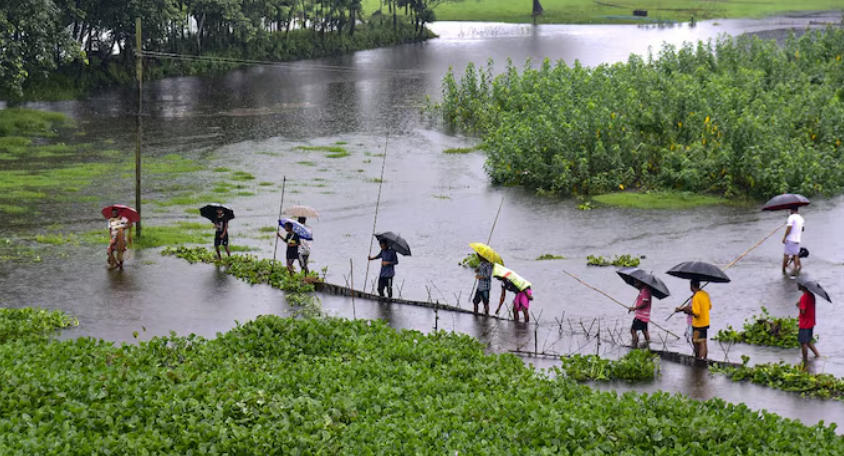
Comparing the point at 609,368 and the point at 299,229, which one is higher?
the point at 299,229

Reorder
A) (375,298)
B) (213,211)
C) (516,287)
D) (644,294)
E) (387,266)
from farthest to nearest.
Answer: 1. (213,211)
2. (375,298)
3. (387,266)
4. (516,287)
5. (644,294)

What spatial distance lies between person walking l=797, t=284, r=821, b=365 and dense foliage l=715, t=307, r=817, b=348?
761 mm

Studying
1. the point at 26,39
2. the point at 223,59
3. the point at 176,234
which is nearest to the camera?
the point at 176,234

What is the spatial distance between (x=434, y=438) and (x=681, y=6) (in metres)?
103

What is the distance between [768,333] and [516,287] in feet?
15.7

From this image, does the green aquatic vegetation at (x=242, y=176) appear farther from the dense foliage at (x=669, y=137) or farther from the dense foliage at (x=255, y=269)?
the dense foliage at (x=255, y=269)

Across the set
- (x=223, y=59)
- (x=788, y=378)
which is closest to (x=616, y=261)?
(x=788, y=378)

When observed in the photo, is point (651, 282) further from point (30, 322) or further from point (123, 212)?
point (123, 212)

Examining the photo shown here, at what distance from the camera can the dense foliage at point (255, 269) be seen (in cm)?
2255

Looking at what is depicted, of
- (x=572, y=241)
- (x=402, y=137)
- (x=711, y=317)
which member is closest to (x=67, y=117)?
(x=402, y=137)

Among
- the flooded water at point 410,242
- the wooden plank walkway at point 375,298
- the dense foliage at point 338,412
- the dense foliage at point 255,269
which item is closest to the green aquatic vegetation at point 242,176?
the flooded water at point 410,242

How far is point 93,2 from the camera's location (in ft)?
177

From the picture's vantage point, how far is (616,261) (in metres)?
25.4

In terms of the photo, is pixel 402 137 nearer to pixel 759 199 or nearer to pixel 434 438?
pixel 759 199
